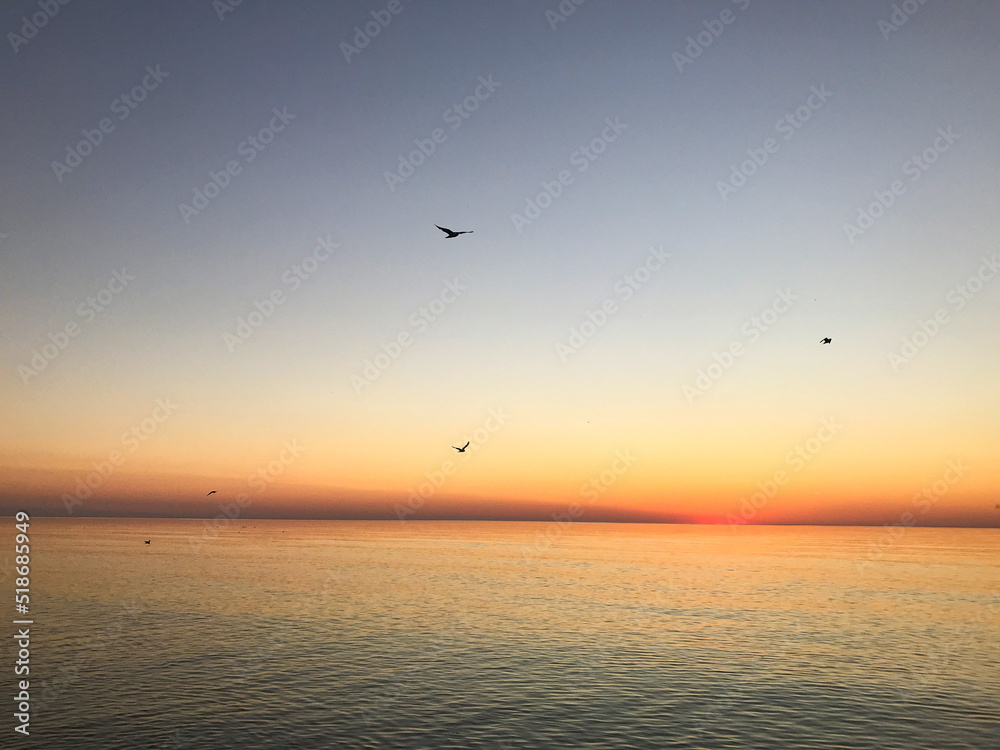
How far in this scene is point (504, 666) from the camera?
48.9 metres

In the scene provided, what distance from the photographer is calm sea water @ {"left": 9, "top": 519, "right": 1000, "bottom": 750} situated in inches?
1371

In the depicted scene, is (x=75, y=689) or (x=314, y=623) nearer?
(x=75, y=689)

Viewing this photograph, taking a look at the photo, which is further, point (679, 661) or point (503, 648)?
point (503, 648)

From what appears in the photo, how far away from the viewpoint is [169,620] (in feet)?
218

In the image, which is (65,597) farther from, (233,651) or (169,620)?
(233,651)

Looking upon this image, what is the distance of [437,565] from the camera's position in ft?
457

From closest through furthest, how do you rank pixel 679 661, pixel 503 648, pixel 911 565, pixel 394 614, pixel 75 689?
pixel 75 689 < pixel 679 661 < pixel 503 648 < pixel 394 614 < pixel 911 565

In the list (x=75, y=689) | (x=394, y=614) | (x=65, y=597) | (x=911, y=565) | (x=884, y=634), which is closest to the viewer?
(x=75, y=689)

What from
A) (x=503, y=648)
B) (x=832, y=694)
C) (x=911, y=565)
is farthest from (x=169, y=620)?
(x=911, y=565)

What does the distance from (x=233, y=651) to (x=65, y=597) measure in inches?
1588

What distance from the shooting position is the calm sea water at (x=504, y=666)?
34812mm

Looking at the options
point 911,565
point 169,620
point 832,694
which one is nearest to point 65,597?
point 169,620

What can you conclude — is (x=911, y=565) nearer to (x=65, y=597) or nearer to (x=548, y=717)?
(x=548, y=717)

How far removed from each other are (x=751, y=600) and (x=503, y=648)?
4516cm
